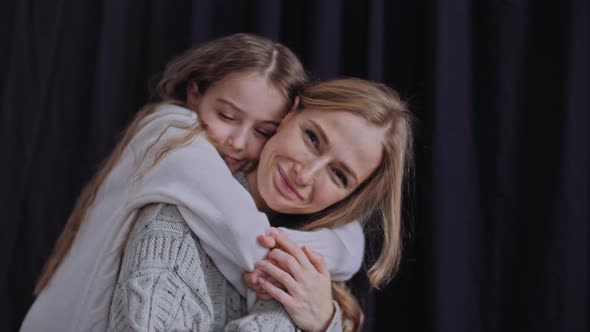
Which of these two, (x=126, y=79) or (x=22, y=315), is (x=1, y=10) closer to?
(x=126, y=79)

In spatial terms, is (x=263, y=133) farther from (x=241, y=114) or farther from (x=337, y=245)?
(x=337, y=245)

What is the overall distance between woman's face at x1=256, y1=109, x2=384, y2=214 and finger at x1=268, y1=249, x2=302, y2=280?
14 cm

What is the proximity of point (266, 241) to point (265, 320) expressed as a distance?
146mm

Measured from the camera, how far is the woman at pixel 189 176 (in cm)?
106

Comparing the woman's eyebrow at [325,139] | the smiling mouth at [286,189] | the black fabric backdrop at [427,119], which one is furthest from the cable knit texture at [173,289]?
the black fabric backdrop at [427,119]

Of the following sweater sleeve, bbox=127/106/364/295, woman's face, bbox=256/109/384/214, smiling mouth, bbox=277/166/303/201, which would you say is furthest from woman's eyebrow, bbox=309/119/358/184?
sweater sleeve, bbox=127/106/364/295

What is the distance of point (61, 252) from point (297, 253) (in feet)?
1.86

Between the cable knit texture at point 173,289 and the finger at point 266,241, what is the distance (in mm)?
108

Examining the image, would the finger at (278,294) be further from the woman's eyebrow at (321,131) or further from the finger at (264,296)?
the woman's eyebrow at (321,131)

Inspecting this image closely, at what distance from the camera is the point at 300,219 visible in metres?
1.41

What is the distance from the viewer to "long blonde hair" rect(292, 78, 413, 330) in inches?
49.9

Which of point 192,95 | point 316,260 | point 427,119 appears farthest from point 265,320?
point 427,119

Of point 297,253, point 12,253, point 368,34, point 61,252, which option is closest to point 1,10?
point 12,253

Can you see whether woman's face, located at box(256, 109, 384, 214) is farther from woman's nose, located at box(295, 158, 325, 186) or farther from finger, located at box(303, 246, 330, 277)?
finger, located at box(303, 246, 330, 277)
